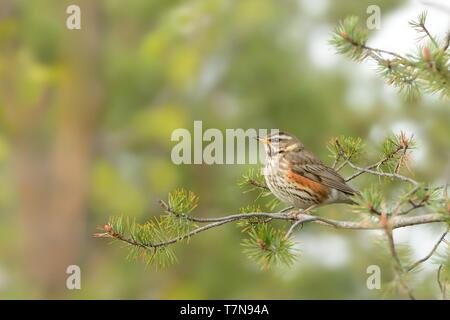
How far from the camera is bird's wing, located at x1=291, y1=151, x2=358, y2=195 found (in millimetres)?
6395

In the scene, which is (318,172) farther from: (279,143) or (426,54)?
(426,54)

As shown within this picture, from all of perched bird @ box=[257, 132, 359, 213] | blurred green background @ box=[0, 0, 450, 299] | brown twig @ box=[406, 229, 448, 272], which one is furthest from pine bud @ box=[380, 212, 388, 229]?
blurred green background @ box=[0, 0, 450, 299]

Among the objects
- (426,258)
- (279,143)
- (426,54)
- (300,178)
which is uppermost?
(279,143)

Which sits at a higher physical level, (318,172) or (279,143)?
(279,143)

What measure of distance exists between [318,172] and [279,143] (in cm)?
65

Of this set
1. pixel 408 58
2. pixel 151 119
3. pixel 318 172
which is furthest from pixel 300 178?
pixel 151 119

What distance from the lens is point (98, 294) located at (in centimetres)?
1557

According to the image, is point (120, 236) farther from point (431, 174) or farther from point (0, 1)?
point (0, 1)

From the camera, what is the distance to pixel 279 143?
23.9ft

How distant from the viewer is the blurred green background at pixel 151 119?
14891 millimetres

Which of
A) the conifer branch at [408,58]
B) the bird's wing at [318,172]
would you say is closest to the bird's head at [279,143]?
the bird's wing at [318,172]

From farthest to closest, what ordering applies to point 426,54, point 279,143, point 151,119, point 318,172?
point 151,119
point 279,143
point 318,172
point 426,54

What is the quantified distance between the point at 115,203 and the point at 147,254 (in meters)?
11.9

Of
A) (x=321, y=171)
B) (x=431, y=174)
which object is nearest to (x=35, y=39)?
(x=431, y=174)
